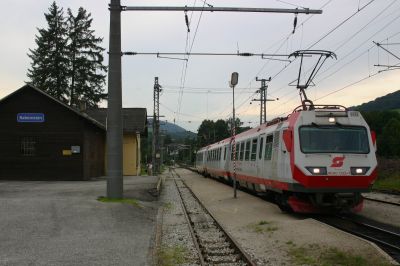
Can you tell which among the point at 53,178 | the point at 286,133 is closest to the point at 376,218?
the point at 286,133

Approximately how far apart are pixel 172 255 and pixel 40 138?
2303 centimetres

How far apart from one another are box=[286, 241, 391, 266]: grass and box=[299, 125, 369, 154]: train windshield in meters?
4.68

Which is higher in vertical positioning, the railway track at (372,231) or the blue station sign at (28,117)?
the blue station sign at (28,117)

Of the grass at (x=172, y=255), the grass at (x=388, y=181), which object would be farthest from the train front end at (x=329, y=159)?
the grass at (x=388, y=181)

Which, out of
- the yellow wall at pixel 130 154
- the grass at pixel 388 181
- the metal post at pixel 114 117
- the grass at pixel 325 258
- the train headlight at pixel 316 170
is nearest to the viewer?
the grass at pixel 325 258

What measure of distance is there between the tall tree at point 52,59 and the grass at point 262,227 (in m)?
48.4

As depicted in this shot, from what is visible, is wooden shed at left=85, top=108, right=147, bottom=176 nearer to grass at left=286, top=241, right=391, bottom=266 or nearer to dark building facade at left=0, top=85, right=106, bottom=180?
dark building facade at left=0, top=85, right=106, bottom=180

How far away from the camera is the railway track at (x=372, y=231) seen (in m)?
9.70

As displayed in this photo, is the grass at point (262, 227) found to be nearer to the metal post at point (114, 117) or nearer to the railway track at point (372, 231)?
the railway track at point (372, 231)

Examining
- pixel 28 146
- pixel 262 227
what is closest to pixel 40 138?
pixel 28 146

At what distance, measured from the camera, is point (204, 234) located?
12.5 metres

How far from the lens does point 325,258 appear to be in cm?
880

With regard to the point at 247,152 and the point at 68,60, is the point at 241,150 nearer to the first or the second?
the point at 247,152

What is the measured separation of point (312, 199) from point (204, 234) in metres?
3.40
